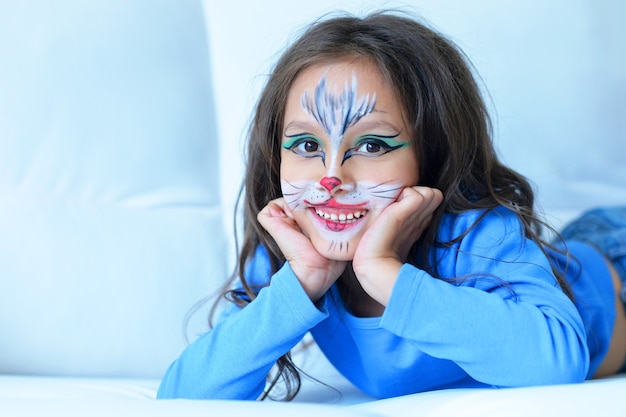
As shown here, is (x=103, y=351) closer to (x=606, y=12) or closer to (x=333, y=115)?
(x=333, y=115)

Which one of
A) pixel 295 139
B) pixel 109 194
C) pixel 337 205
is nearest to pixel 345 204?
pixel 337 205

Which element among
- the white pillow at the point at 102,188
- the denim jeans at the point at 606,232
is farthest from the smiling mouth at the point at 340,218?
the denim jeans at the point at 606,232

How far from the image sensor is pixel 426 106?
3.64ft

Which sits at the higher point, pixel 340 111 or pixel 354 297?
pixel 340 111

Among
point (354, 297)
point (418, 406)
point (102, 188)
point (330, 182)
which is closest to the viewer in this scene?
point (418, 406)

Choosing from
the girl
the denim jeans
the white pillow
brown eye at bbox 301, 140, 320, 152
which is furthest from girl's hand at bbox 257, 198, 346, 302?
the denim jeans

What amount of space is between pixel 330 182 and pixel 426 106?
0.62 ft

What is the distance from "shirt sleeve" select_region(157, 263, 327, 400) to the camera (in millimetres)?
1047

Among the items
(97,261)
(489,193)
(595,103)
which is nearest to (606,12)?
(595,103)

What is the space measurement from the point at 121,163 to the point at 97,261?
0.70 feet

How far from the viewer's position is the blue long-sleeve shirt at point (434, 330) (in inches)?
36.7

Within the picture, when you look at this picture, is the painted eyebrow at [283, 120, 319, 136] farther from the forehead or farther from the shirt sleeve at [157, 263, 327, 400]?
the shirt sleeve at [157, 263, 327, 400]

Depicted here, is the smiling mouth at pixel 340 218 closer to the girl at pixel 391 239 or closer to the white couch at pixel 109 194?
the girl at pixel 391 239

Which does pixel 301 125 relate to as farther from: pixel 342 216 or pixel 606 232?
pixel 606 232
